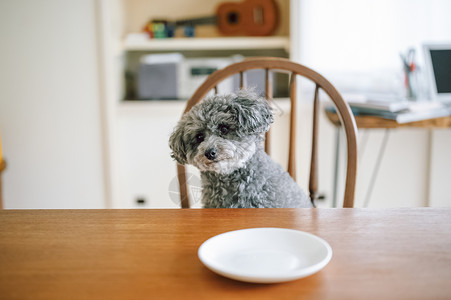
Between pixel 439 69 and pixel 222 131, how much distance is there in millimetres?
1575

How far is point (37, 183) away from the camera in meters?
2.38

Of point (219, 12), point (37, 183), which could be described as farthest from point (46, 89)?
point (219, 12)

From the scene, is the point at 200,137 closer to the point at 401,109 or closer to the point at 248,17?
the point at 401,109

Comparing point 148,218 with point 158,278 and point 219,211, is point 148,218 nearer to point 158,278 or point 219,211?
point 219,211

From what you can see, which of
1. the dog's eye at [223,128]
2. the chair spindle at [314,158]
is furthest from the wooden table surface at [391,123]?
the dog's eye at [223,128]

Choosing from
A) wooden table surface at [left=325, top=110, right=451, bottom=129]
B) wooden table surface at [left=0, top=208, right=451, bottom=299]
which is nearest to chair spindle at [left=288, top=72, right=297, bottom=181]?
wooden table surface at [left=0, top=208, right=451, bottom=299]

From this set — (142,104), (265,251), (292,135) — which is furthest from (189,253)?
(142,104)

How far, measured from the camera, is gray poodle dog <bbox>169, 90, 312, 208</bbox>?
100 cm

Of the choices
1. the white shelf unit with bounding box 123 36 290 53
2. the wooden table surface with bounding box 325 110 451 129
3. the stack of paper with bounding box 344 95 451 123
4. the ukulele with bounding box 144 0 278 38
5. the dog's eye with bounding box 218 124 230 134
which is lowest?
the wooden table surface with bounding box 325 110 451 129

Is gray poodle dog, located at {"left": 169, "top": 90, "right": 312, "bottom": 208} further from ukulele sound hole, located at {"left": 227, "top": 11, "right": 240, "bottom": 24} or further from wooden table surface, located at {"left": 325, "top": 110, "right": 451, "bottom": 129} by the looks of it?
ukulele sound hole, located at {"left": 227, "top": 11, "right": 240, "bottom": 24}

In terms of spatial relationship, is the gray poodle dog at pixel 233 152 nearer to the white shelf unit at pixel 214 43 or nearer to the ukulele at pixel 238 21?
the white shelf unit at pixel 214 43

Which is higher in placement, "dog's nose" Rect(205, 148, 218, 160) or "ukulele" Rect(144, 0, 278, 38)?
"ukulele" Rect(144, 0, 278, 38)

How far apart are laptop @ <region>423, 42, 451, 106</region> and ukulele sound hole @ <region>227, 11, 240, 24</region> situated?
3.27 ft

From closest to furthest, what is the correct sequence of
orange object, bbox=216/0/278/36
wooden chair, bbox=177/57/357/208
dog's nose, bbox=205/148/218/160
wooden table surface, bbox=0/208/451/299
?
wooden table surface, bbox=0/208/451/299
dog's nose, bbox=205/148/218/160
wooden chair, bbox=177/57/357/208
orange object, bbox=216/0/278/36
